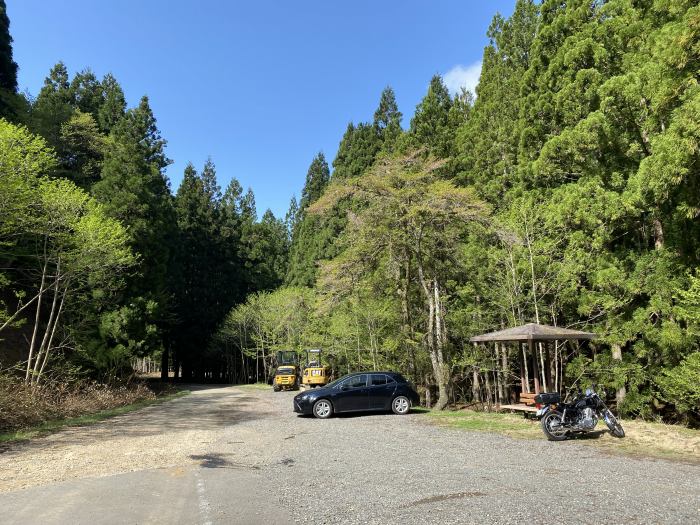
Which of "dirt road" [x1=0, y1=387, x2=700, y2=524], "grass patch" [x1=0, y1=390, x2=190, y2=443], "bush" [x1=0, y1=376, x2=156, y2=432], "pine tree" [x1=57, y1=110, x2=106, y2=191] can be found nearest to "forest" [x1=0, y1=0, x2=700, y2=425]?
"bush" [x1=0, y1=376, x2=156, y2=432]

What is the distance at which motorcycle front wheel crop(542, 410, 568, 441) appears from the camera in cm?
942

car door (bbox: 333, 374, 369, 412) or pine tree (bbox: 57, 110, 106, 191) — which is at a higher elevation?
pine tree (bbox: 57, 110, 106, 191)

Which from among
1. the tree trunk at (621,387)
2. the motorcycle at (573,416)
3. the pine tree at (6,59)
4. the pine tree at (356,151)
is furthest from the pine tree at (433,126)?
the pine tree at (6,59)

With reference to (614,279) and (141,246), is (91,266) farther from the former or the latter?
(614,279)

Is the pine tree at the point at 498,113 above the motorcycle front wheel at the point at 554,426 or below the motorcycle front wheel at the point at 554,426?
above

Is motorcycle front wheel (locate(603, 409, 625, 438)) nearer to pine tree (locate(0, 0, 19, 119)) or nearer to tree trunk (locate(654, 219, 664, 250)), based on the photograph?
tree trunk (locate(654, 219, 664, 250))

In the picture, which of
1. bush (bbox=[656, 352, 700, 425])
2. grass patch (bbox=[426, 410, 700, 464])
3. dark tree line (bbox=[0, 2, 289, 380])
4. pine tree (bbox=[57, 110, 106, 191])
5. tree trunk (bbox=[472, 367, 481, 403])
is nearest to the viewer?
grass patch (bbox=[426, 410, 700, 464])

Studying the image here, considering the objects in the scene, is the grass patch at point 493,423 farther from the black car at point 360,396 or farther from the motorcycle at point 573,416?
the black car at point 360,396

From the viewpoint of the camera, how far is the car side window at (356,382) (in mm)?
14414

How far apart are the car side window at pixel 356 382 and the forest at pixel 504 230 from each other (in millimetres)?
3250

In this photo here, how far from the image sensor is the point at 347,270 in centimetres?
1689

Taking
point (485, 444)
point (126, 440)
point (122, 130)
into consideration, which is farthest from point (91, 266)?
point (122, 130)

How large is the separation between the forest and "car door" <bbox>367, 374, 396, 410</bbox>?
9.70 ft

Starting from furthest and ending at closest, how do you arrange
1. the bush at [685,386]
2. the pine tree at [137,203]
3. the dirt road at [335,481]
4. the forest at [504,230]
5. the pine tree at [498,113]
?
the pine tree at [137,203] < the pine tree at [498,113] < the forest at [504,230] < the bush at [685,386] < the dirt road at [335,481]
